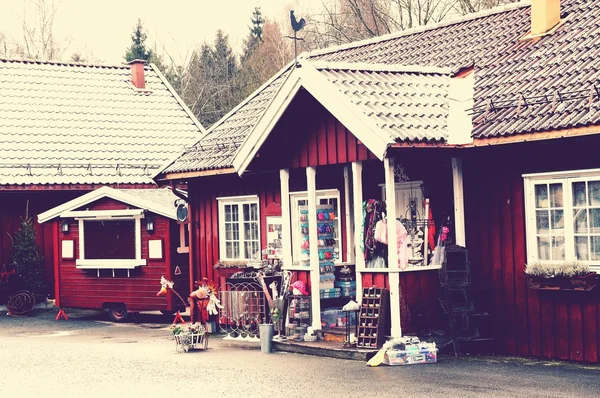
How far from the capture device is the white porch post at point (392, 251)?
582 inches

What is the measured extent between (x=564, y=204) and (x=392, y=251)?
93.9 inches

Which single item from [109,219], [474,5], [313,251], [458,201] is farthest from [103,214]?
[474,5]

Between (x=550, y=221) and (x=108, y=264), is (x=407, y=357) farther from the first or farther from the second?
(x=108, y=264)

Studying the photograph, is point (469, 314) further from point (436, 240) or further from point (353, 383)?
point (353, 383)

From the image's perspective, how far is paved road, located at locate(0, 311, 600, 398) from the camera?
12.6m

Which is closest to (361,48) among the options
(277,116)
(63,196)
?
(277,116)

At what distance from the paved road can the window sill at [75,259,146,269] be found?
13.6 feet

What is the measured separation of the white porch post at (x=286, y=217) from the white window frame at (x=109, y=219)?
5698 millimetres

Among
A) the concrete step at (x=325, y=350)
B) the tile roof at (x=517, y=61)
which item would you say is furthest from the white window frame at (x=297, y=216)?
the tile roof at (x=517, y=61)

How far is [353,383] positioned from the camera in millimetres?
13242

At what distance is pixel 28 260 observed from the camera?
25.8 metres

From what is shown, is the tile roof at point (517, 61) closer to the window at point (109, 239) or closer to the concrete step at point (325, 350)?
the concrete step at point (325, 350)

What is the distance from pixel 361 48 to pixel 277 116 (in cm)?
581

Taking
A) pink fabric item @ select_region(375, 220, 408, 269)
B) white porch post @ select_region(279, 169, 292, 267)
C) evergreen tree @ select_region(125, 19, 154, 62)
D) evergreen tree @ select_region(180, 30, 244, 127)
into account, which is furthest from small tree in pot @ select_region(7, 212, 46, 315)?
evergreen tree @ select_region(125, 19, 154, 62)
